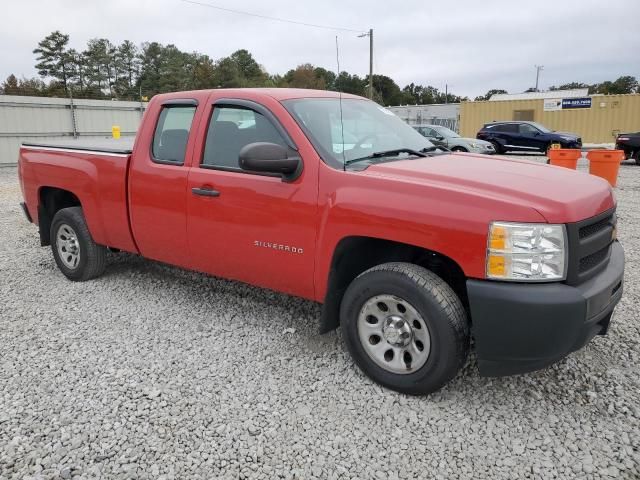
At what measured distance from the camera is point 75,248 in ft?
16.8

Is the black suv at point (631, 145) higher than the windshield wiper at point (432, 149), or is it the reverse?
the windshield wiper at point (432, 149)

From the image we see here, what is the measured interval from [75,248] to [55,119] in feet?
51.5

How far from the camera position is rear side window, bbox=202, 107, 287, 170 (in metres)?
3.60

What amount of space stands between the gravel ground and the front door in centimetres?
57

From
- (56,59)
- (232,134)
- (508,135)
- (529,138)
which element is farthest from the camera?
(56,59)

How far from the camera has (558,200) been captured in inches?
104

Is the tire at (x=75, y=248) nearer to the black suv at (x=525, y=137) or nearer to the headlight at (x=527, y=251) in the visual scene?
the headlight at (x=527, y=251)

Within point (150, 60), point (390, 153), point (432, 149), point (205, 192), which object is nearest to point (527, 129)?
point (432, 149)

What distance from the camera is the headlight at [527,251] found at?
8.34ft

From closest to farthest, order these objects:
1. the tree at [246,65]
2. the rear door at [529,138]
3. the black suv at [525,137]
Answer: the black suv at [525,137], the rear door at [529,138], the tree at [246,65]

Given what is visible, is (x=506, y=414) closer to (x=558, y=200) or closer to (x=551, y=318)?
(x=551, y=318)

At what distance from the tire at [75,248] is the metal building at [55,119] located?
12.5 m

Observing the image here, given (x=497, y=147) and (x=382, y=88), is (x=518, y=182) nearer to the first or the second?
(x=382, y=88)

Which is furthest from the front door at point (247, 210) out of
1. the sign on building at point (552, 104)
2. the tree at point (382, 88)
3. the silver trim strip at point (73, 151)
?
the sign on building at point (552, 104)
